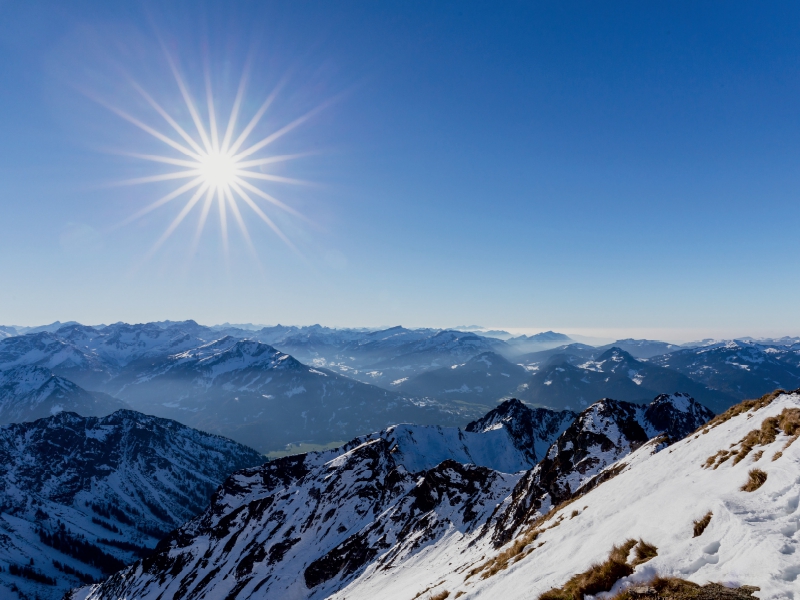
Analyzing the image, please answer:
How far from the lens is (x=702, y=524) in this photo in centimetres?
1179

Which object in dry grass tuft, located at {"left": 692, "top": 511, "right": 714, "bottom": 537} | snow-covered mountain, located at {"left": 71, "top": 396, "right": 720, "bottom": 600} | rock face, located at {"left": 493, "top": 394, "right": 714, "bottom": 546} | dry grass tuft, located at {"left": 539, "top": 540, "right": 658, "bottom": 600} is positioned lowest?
snow-covered mountain, located at {"left": 71, "top": 396, "right": 720, "bottom": 600}

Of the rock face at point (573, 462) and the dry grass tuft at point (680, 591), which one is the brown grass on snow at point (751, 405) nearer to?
the rock face at point (573, 462)

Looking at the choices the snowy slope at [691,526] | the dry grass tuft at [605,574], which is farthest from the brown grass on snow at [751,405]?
the dry grass tuft at [605,574]

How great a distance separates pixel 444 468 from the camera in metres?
92.8

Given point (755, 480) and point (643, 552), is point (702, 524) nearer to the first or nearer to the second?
point (643, 552)

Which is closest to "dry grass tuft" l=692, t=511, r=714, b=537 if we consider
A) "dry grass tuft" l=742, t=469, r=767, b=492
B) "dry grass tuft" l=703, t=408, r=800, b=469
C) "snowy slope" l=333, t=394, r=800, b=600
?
"snowy slope" l=333, t=394, r=800, b=600

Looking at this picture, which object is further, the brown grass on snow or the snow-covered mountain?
the snow-covered mountain

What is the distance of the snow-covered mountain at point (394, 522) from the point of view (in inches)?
1938

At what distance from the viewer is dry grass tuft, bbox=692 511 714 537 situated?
1163 centimetres

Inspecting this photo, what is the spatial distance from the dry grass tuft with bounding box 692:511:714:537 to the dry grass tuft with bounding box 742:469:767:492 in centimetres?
252

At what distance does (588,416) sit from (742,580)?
73259 millimetres

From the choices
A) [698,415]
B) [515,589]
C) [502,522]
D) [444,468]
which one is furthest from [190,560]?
[698,415]

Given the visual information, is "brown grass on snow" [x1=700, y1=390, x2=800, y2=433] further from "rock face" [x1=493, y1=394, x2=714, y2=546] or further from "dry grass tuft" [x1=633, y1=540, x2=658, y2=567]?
"dry grass tuft" [x1=633, y1=540, x2=658, y2=567]

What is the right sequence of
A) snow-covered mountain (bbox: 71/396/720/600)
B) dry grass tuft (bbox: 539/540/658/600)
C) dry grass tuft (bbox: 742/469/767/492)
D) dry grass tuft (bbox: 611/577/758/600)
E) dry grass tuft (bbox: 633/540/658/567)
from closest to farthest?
dry grass tuft (bbox: 611/577/758/600) → dry grass tuft (bbox: 539/540/658/600) → dry grass tuft (bbox: 633/540/658/567) → dry grass tuft (bbox: 742/469/767/492) → snow-covered mountain (bbox: 71/396/720/600)
